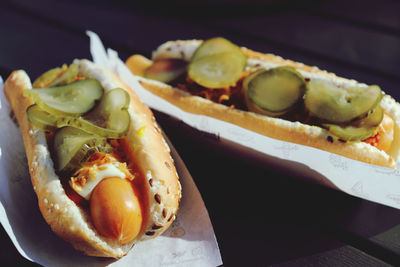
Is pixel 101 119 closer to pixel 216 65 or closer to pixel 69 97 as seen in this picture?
pixel 69 97

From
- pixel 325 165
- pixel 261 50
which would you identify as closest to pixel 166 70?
pixel 261 50

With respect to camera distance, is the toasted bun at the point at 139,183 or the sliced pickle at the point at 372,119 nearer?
the toasted bun at the point at 139,183

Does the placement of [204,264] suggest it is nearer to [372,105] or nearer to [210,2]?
[372,105]

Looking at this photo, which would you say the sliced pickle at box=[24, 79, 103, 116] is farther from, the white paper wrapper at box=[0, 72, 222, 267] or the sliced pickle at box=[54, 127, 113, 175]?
the white paper wrapper at box=[0, 72, 222, 267]

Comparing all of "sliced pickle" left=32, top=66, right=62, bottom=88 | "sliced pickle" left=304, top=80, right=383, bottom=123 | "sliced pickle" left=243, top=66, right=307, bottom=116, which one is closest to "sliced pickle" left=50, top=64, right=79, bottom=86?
"sliced pickle" left=32, top=66, right=62, bottom=88

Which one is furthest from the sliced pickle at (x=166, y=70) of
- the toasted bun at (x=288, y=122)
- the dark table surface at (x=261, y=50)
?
the dark table surface at (x=261, y=50)

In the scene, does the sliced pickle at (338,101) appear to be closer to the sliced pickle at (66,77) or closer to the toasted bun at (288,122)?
the toasted bun at (288,122)
